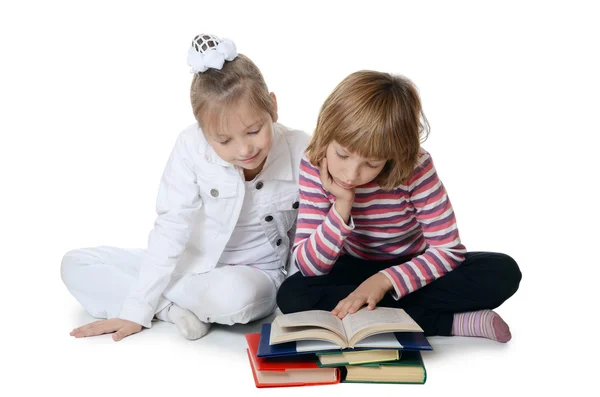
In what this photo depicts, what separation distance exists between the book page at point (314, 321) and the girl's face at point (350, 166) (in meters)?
0.39

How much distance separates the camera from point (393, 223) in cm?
278

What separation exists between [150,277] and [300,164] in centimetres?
62

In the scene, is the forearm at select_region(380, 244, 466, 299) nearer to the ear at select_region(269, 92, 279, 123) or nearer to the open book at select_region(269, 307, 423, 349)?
the open book at select_region(269, 307, 423, 349)

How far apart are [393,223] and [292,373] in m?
0.65

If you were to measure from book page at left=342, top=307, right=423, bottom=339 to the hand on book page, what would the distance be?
2cm

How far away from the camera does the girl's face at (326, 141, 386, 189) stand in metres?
2.47

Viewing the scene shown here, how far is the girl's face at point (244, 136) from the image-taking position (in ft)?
8.59

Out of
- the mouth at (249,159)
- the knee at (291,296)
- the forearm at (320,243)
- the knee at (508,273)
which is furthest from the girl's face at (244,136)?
the knee at (508,273)

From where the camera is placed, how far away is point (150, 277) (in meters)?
2.86

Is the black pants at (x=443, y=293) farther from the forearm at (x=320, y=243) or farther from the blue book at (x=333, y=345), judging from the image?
the blue book at (x=333, y=345)

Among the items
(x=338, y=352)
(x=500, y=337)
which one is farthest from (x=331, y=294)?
(x=500, y=337)

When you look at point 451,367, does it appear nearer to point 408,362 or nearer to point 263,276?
point 408,362

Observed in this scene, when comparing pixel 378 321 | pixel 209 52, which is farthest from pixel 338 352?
pixel 209 52

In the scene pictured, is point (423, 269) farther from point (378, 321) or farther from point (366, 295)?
point (378, 321)
